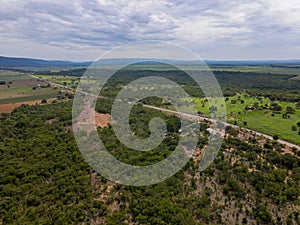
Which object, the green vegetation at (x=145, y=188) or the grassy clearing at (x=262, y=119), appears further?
the grassy clearing at (x=262, y=119)

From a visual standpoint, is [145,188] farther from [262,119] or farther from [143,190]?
[262,119]

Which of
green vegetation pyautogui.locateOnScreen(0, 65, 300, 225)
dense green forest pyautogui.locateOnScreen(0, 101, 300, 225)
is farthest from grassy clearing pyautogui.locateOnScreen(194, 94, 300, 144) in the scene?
dense green forest pyautogui.locateOnScreen(0, 101, 300, 225)

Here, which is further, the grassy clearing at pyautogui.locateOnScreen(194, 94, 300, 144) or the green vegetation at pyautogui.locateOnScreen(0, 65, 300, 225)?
the grassy clearing at pyautogui.locateOnScreen(194, 94, 300, 144)

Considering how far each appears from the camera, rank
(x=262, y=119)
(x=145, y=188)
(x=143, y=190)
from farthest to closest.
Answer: (x=262, y=119)
(x=145, y=188)
(x=143, y=190)

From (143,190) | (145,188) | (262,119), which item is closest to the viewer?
(143,190)

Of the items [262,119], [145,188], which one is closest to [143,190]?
[145,188]

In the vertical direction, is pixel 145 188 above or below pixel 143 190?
above

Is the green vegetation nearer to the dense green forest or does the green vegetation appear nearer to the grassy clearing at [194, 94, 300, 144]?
the dense green forest

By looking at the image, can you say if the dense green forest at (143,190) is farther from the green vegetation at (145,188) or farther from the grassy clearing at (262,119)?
the grassy clearing at (262,119)

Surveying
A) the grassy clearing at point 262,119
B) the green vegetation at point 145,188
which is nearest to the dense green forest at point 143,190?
the green vegetation at point 145,188
